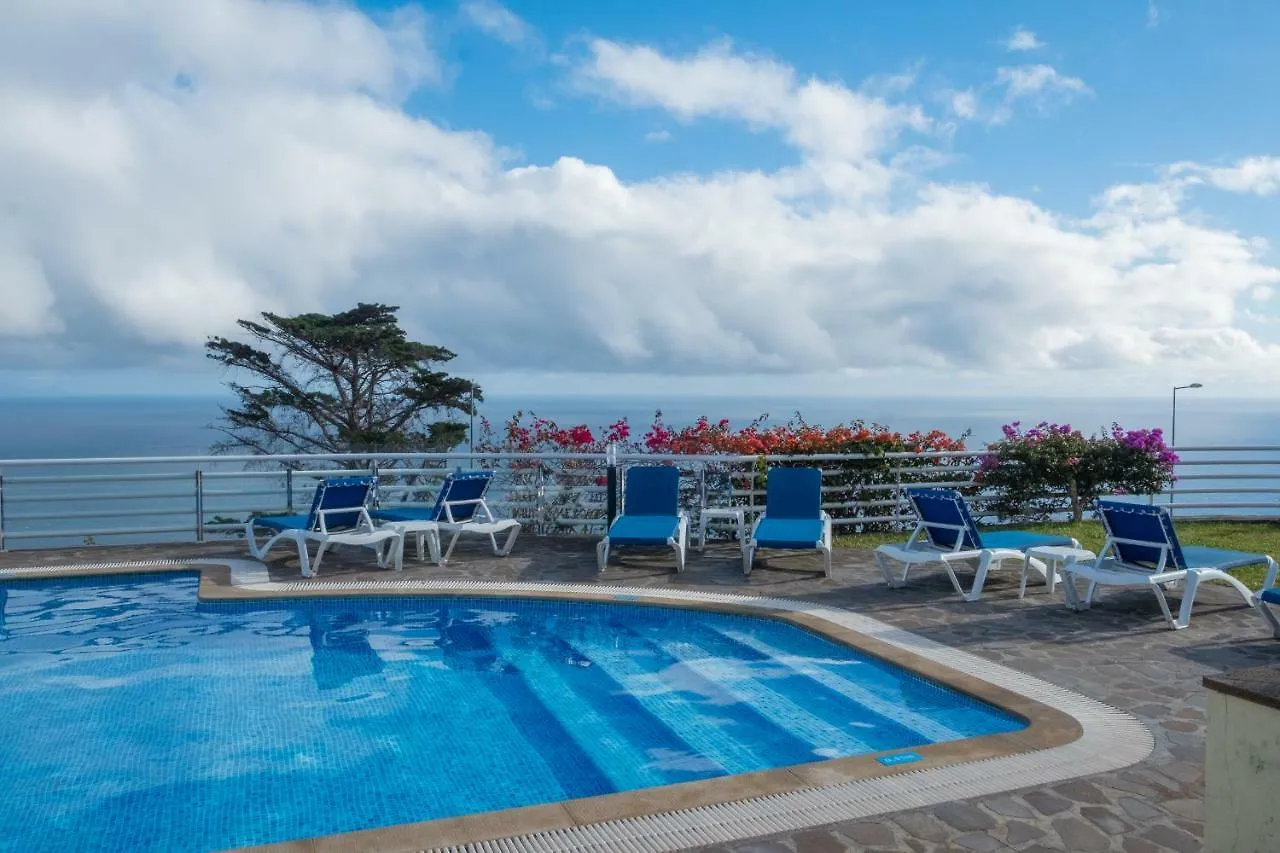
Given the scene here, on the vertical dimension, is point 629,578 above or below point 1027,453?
below

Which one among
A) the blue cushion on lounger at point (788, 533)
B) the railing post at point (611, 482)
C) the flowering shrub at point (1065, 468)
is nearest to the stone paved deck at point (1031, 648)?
the blue cushion on lounger at point (788, 533)

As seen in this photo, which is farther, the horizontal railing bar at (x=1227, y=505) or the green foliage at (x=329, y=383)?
the green foliage at (x=329, y=383)

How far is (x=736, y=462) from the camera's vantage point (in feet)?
36.8

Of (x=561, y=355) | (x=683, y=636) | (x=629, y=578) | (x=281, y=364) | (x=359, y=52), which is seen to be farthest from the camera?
(x=561, y=355)

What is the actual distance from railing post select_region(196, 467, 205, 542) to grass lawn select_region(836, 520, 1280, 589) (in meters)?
7.31

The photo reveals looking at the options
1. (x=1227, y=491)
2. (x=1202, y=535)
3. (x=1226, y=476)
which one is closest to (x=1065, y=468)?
(x=1202, y=535)

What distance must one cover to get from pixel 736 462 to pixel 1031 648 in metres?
5.39

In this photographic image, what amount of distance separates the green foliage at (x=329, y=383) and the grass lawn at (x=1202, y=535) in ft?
47.7

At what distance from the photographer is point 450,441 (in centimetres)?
2484

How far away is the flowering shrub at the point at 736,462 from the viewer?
1140 centimetres

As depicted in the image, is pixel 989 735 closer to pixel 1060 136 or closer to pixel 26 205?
pixel 1060 136

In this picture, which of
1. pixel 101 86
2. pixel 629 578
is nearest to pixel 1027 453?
pixel 629 578

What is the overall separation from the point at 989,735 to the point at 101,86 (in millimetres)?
10807

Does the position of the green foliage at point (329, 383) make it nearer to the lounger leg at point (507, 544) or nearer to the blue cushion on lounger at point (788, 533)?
the lounger leg at point (507, 544)
